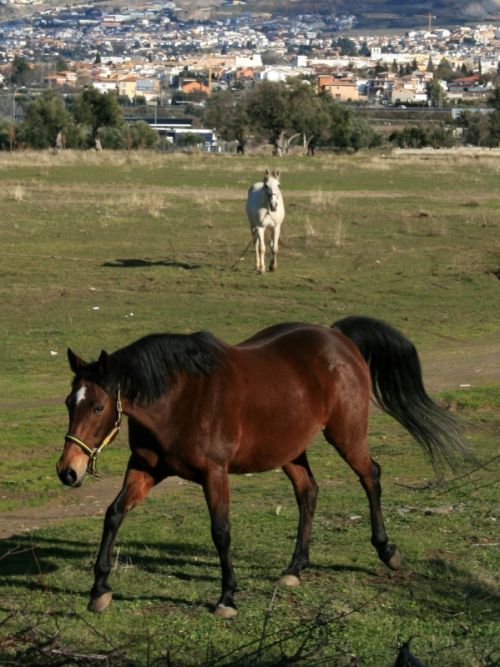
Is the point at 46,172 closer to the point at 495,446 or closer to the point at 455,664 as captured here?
the point at 495,446

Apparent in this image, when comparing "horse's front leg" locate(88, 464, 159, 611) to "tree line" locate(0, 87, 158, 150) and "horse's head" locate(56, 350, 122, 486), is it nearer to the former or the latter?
"horse's head" locate(56, 350, 122, 486)

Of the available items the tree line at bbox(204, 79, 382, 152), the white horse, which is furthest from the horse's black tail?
the tree line at bbox(204, 79, 382, 152)

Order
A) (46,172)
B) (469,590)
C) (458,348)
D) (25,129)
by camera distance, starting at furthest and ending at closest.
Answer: (25,129), (46,172), (458,348), (469,590)

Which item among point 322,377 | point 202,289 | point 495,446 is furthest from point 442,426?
point 202,289

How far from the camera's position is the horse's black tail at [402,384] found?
827 centimetres

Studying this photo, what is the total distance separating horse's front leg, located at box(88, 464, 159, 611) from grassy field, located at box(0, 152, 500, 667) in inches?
4.1

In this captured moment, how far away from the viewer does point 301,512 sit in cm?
780

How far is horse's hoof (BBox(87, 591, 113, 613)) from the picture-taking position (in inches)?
271

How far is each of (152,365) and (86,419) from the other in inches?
18.1

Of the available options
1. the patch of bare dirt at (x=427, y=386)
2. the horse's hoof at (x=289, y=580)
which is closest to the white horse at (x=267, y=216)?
the patch of bare dirt at (x=427, y=386)

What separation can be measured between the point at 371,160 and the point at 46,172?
756 inches

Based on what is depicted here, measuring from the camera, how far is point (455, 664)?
5980 millimetres

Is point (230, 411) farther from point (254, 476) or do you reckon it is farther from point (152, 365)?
point (254, 476)

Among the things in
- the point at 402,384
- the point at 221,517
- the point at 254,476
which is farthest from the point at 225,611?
the point at 254,476
